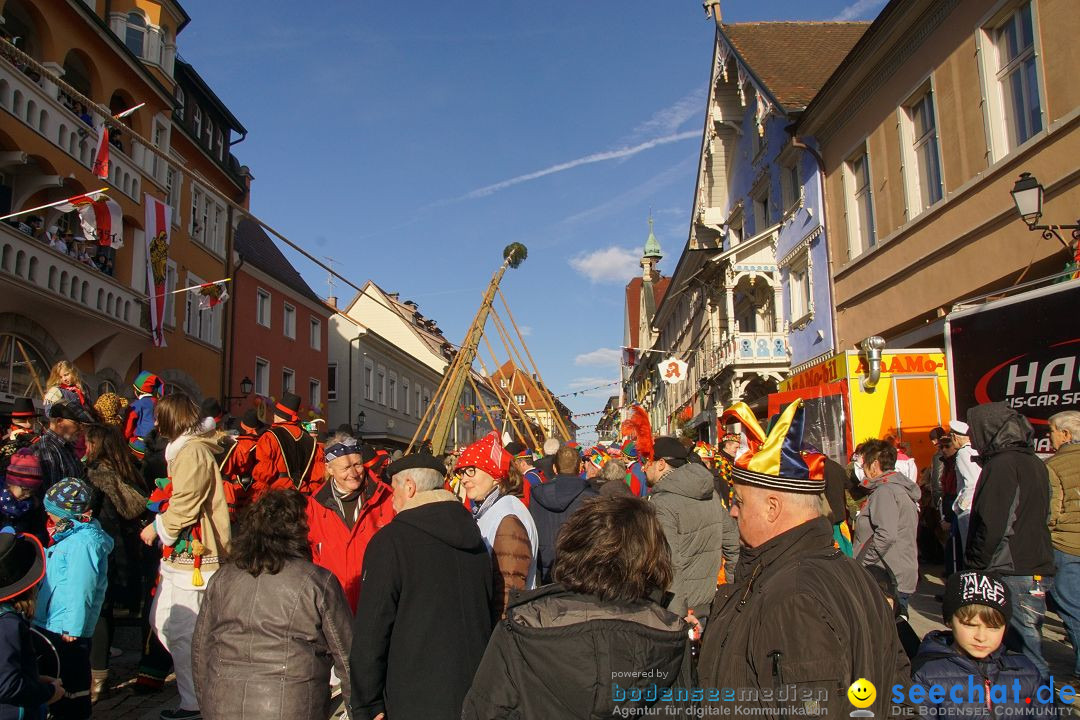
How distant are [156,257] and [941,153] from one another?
15.4m

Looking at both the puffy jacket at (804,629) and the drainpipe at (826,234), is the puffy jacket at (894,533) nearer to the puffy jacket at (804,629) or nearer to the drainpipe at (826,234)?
the puffy jacket at (804,629)

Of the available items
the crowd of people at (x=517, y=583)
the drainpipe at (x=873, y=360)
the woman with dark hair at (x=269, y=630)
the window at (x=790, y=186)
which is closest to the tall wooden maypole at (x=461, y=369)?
the window at (x=790, y=186)

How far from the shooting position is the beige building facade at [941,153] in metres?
10.3

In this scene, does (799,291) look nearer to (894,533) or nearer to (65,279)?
(894,533)

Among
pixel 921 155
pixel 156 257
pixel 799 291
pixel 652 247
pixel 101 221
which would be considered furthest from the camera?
pixel 652 247

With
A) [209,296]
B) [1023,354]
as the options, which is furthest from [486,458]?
[209,296]

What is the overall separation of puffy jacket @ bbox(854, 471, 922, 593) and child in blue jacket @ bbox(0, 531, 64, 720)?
4.99 metres

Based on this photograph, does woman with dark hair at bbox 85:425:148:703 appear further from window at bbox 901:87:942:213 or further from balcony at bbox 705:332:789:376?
balcony at bbox 705:332:789:376

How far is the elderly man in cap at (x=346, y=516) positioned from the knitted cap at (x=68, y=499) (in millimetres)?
1317

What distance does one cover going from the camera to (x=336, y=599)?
333cm

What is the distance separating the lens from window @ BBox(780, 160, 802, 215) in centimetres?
2034

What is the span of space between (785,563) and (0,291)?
1343cm

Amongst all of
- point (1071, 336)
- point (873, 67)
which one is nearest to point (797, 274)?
point (873, 67)

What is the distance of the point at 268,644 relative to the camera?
10.4 feet
